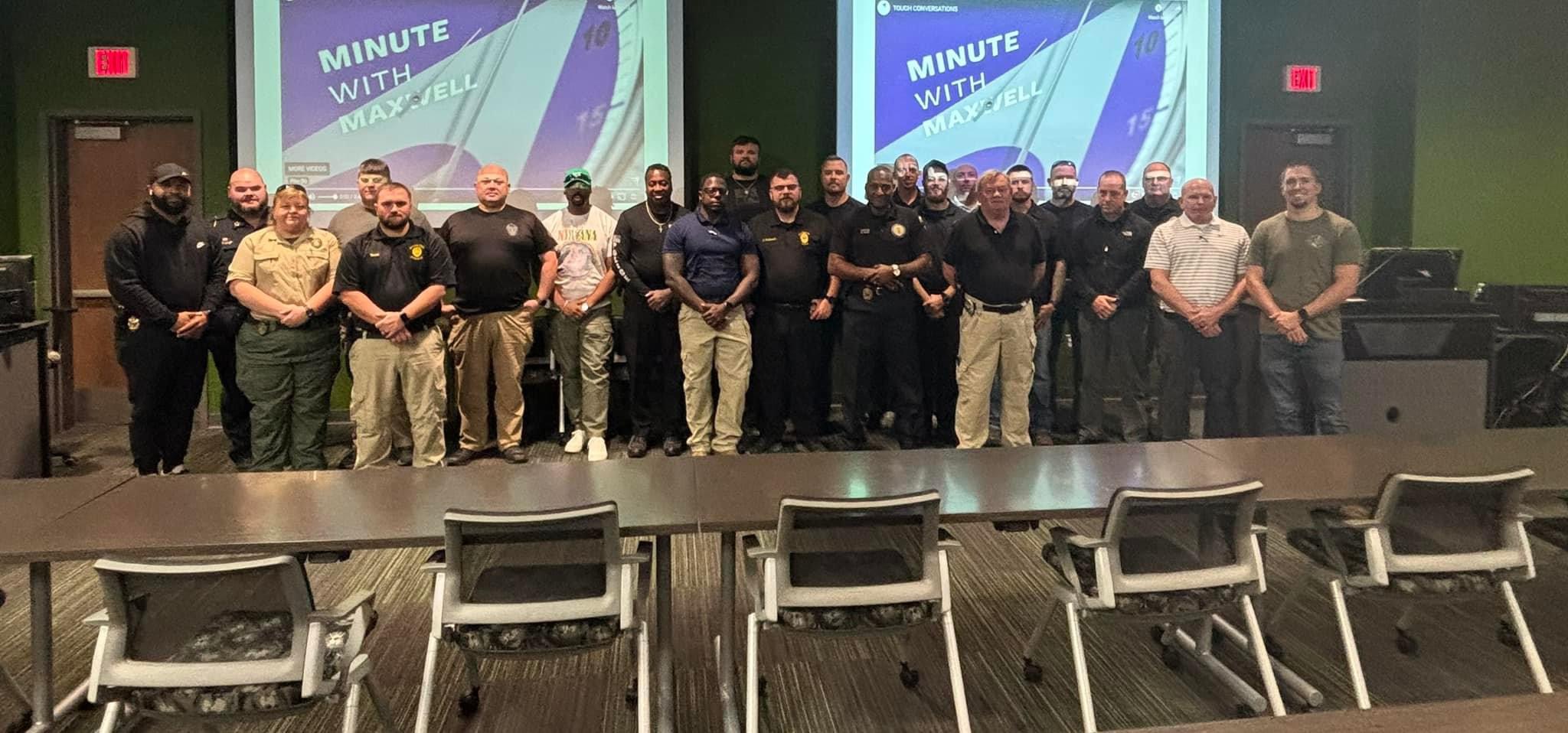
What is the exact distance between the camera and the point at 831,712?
2.65 m

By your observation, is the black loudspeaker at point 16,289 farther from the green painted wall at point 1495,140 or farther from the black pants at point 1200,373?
the green painted wall at point 1495,140

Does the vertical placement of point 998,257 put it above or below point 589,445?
above

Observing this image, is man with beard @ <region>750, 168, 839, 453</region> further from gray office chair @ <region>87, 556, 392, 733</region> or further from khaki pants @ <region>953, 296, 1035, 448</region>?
gray office chair @ <region>87, 556, 392, 733</region>

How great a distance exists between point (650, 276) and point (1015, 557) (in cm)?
257

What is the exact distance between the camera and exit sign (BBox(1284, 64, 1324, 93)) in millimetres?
7312

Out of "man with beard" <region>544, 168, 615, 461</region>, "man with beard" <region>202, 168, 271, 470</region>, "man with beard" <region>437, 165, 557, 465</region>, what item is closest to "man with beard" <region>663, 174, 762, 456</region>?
"man with beard" <region>544, 168, 615, 461</region>

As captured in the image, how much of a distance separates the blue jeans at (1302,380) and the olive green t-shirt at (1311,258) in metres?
0.09

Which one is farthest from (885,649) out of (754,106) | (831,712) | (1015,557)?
(754,106)

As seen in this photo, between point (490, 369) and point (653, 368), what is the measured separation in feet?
2.96

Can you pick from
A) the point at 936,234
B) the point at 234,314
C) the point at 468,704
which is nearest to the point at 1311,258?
the point at 936,234

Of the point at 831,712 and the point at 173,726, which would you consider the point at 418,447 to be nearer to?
the point at 173,726

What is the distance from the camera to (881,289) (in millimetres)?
5344

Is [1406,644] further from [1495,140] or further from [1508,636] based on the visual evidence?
[1495,140]

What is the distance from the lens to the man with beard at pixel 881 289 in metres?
5.31
